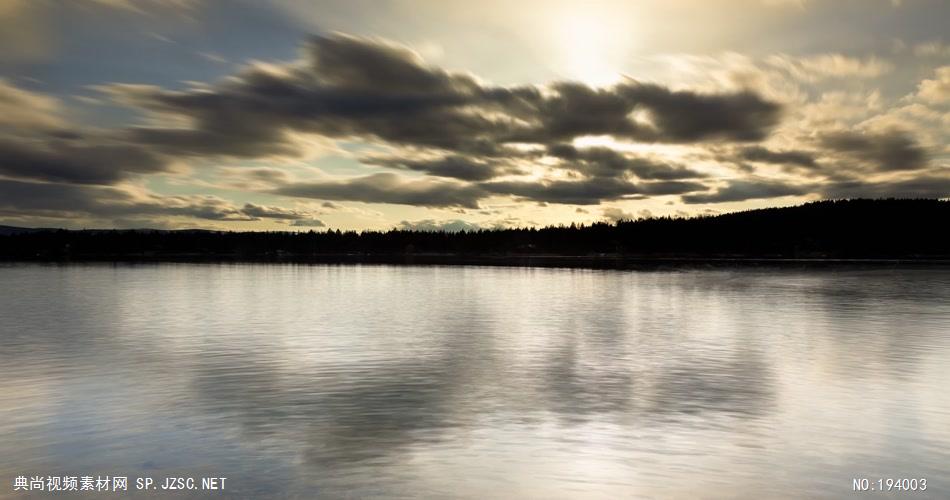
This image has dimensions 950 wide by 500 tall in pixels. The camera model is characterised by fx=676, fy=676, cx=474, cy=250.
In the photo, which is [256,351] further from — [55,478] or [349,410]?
[55,478]

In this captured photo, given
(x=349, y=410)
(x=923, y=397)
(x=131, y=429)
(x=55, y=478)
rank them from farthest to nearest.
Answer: (x=923, y=397), (x=349, y=410), (x=131, y=429), (x=55, y=478)

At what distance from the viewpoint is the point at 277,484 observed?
1365 centimetres

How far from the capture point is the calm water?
14375 millimetres

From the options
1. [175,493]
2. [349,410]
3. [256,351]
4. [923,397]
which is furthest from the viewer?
[256,351]

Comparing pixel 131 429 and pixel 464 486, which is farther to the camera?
pixel 131 429

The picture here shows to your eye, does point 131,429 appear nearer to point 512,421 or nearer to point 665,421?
point 512,421

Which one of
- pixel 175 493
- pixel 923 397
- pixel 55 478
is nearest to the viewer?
pixel 175 493

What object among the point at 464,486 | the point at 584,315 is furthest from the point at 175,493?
the point at 584,315

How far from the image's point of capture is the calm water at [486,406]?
14.4 m

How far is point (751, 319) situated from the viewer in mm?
48656

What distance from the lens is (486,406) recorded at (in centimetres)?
2114

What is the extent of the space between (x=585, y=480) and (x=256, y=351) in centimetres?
2355

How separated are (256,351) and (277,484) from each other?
68.8 feet

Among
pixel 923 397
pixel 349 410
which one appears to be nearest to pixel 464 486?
pixel 349 410
